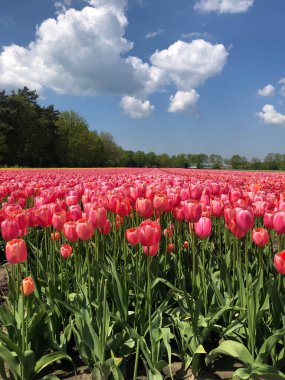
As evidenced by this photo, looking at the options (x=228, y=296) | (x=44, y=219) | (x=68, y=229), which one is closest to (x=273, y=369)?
(x=228, y=296)

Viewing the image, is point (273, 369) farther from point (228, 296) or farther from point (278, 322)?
point (228, 296)

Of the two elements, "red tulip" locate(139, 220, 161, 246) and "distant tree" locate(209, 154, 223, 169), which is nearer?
"red tulip" locate(139, 220, 161, 246)

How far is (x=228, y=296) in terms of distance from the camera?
2750mm

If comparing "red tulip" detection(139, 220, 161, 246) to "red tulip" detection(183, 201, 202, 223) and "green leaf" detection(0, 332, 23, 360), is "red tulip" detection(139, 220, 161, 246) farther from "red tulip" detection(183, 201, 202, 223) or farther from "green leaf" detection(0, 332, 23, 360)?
"green leaf" detection(0, 332, 23, 360)

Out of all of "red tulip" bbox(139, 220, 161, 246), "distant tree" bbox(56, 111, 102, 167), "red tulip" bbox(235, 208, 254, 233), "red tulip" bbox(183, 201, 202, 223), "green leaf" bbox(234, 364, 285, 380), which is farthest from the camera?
"distant tree" bbox(56, 111, 102, 167)

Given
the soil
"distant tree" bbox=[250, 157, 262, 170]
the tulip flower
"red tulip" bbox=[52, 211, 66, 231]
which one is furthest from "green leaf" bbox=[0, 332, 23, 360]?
"distant tree" bbox=[250, 157, 262, 170]

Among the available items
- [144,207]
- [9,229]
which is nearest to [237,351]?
[144,207]

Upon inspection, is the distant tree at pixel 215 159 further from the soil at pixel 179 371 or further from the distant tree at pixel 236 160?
the soil at pixel 179 371

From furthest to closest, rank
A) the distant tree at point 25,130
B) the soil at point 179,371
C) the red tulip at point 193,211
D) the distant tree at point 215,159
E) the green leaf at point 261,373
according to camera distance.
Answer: the distant tree at point 215,159 → the distant tree at point 25,130 → the red tulip at point 193,211 → the soil at point 179,371 → the green leaf at point 261,373

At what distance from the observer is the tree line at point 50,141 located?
5706cm

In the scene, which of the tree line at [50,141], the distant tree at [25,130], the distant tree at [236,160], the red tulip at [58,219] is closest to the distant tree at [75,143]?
the tree line at [50,141]

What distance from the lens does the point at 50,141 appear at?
68.5 meters

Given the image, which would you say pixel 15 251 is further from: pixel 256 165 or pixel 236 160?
pixel 236 160

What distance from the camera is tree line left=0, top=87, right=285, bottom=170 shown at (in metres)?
57.1
